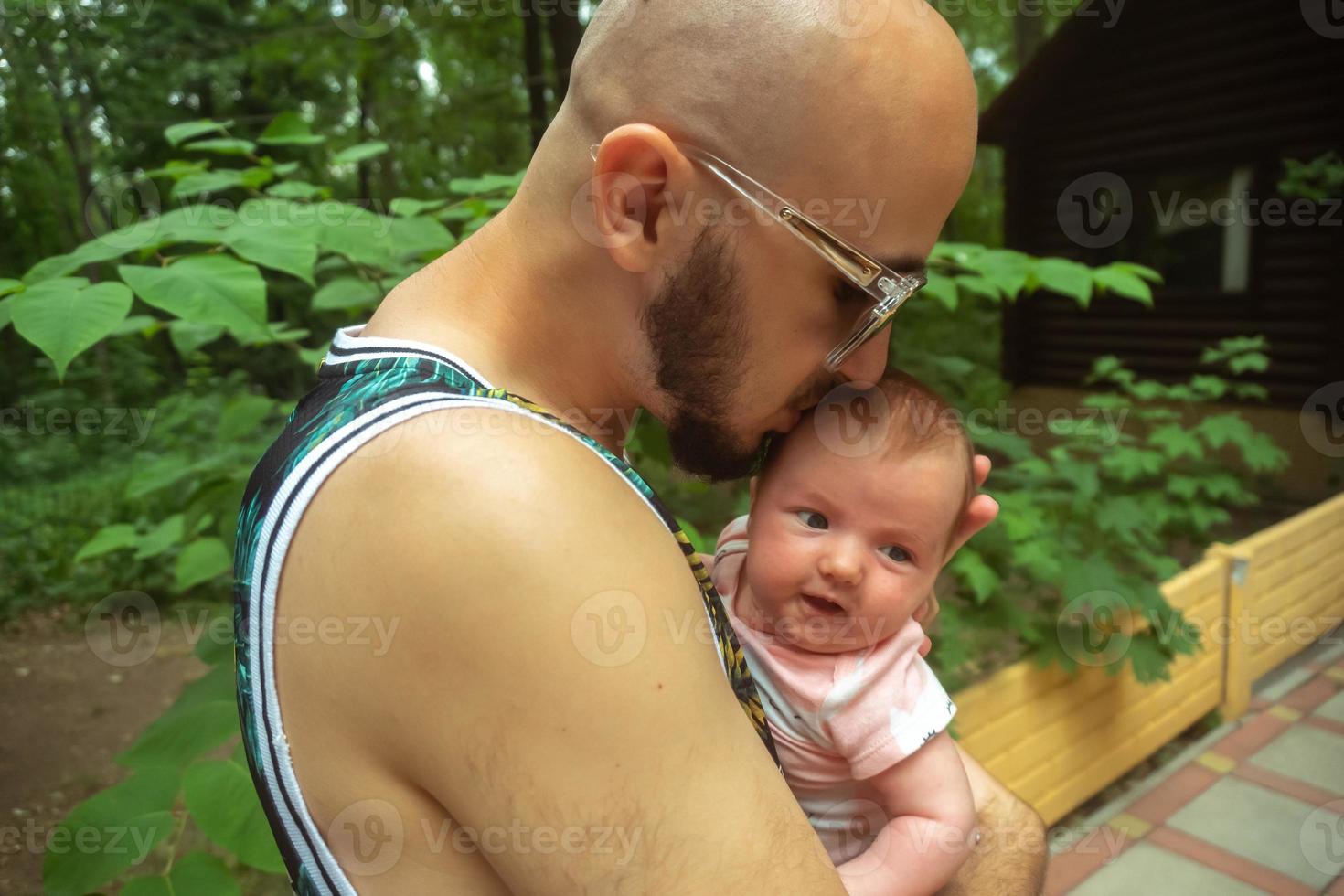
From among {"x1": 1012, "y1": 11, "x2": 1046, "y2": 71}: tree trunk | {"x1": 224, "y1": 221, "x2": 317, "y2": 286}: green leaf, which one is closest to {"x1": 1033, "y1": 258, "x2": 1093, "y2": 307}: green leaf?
{"x1": 224, "y1": 221, "x2": 317, "y2": 286}: green leaf

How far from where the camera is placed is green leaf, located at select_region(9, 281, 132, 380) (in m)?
1.35

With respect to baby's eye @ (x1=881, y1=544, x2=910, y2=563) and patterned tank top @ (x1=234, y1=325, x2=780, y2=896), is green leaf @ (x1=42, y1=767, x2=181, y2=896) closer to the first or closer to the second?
patterned tank top @ (x1=234, y1=325, x2=780, y2=896)

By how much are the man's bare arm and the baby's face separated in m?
0.58

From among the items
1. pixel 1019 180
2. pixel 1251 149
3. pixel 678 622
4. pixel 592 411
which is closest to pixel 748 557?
pixel 592 411

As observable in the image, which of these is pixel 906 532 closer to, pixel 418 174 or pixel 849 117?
pixel 849 117

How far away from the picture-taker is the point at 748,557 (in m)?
1.44

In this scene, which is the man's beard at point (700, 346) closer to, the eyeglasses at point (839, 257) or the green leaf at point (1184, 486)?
the eyeglasses at point (839, 257)

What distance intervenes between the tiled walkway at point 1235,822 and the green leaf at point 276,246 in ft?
Result: 9.72

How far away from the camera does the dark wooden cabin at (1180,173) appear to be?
749 cm

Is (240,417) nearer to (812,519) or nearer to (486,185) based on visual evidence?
(486,185)

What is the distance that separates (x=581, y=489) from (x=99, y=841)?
1.16 meters

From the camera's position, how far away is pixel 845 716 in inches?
51.9

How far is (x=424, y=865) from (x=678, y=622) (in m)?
0.32

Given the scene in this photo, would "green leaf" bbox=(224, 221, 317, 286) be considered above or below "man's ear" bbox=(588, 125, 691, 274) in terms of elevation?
below
